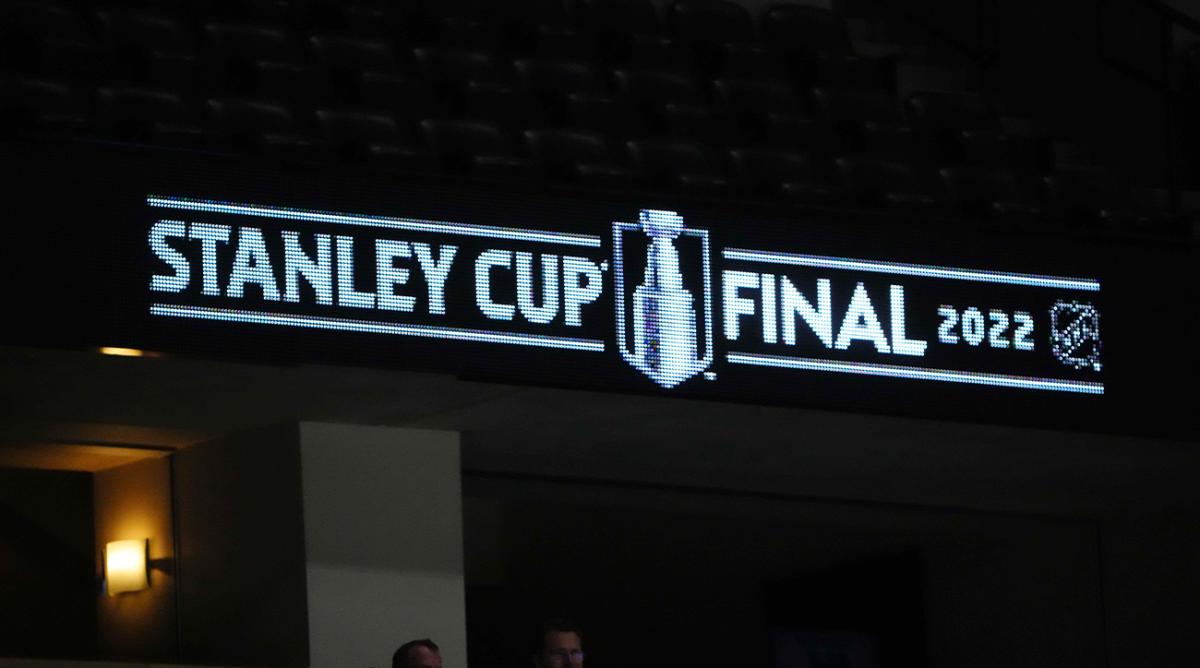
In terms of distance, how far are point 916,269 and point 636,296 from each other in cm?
103

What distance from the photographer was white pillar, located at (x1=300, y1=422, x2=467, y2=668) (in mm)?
7957

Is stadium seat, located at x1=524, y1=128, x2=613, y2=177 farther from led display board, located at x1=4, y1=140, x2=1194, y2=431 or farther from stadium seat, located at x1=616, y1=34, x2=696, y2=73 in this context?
stadium seat, located at x1=616, y1=34, x2=696, y2=73

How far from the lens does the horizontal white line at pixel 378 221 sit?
7332mm

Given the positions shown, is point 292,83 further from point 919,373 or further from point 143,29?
point 919,373

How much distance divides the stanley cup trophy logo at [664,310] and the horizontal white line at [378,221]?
17 centimetres

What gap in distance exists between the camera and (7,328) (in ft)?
23.0

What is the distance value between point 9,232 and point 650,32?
12.0ft

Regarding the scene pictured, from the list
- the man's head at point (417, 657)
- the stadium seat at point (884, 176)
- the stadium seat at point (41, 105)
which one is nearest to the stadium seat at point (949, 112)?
the stadium seat at point (884, 176)

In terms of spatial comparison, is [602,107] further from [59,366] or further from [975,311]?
[59,366]

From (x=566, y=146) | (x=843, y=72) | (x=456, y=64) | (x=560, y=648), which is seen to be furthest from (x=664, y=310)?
(x=843, y=72)

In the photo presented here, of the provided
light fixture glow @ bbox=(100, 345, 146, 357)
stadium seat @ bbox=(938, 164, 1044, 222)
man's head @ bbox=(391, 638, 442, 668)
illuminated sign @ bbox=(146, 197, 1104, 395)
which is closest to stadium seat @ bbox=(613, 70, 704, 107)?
stadium seat @ bbox=(938, 164, 1044, 222)

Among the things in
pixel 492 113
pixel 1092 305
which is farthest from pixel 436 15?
pixel 1092 305

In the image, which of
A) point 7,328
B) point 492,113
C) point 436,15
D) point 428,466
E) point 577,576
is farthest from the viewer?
point 577,576

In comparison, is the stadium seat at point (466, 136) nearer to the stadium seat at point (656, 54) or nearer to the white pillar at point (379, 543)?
the white pillar at point (379, 543)
